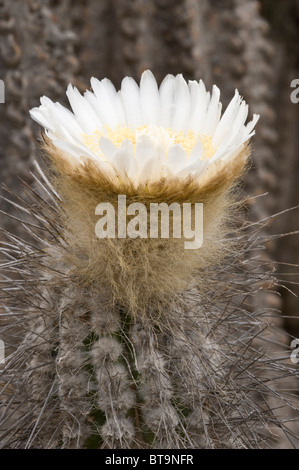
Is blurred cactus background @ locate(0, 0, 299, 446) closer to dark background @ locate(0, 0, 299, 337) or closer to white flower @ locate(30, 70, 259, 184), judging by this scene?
dark background @ locate(0, 0, 299, 337)

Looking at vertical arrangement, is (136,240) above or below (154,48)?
below

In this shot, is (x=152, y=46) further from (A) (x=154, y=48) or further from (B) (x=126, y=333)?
(B) (x=126, y=333)

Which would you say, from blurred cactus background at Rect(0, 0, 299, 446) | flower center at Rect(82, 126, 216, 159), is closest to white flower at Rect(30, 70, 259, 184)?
flower center at Rect(82, 126, 216, 159)

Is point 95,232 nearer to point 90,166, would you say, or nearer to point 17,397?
point 90,166

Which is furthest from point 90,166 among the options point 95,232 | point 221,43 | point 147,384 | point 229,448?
point 221,43

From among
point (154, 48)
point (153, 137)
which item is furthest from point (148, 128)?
point (154, 48)

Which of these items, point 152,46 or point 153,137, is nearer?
point 153,137

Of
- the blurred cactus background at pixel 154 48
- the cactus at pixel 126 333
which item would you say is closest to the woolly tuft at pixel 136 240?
the cactus at pixel 126 333

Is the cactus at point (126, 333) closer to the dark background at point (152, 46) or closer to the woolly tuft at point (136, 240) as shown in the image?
the woolly tuft at point (136, 240)
